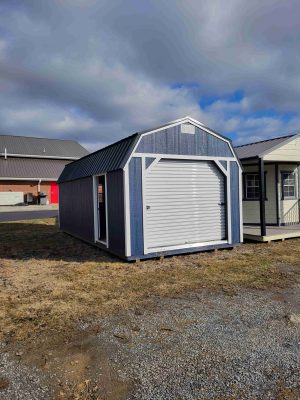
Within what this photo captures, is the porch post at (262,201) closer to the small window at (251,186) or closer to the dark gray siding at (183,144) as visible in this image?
the dark gray siding at (183,144)

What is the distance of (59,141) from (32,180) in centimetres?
818

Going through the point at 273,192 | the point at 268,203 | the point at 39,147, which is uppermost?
the point at 39,147

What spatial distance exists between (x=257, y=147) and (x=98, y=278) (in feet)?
26.9

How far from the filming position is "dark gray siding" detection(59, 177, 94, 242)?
9.75 m

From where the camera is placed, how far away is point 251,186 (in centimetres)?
1198

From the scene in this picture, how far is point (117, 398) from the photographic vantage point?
8.27 feet

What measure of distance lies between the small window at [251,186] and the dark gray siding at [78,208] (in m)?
5.97

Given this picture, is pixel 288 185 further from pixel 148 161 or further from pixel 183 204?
pixel 148 161

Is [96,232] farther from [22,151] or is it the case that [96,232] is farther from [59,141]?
[59,141]

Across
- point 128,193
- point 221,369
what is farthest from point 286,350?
point 128,193

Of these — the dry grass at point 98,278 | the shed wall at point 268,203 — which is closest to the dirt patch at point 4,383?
the dry grass at point 98,278

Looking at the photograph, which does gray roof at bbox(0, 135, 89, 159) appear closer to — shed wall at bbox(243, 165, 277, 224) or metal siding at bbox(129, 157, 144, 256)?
shed wall at bbox(243, 165, 277, 224)

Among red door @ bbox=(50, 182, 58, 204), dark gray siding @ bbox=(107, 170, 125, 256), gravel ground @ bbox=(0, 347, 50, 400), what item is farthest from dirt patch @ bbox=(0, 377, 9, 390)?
red door @ bbox=(50, 182, 58, 204)

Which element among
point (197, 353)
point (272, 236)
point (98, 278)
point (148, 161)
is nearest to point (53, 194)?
point (272, 236)
